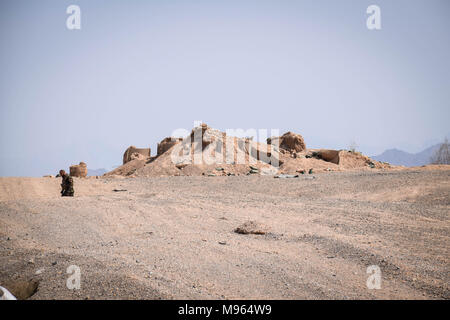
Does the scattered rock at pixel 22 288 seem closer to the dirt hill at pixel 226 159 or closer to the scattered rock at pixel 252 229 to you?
the scattered rock at pixel 252 229

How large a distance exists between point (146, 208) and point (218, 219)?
197 cm

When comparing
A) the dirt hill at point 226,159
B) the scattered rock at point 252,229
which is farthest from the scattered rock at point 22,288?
the dirt hill at point 226,159

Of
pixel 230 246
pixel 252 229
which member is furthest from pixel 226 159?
pixel 230 246

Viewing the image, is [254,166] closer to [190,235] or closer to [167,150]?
[167,150]

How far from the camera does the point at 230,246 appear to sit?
15.9ft

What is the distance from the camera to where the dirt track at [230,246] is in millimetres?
3367

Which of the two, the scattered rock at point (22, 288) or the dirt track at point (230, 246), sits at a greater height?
the scattered rock at point (22, 288)

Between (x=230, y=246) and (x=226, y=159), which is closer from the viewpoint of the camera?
(x=230, y=246)

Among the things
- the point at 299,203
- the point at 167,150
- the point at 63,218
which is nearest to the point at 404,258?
the point at 299,203

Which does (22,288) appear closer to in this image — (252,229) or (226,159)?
(252,229)

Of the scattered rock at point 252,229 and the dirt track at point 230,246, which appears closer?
the dirt track at point 230,246

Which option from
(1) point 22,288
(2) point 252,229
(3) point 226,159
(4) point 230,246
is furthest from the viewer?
(3) point 226,159

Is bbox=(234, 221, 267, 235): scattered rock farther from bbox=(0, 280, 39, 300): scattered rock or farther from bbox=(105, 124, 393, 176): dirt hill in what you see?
bbox=(105, 124, 393, 176): dirt hill

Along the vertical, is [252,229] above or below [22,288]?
below
